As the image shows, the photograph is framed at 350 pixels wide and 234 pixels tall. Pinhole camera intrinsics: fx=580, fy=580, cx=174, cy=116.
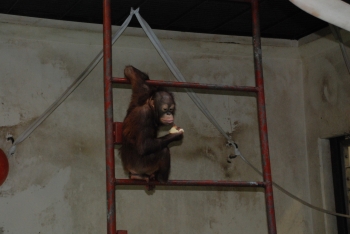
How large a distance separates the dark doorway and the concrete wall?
0.13 metres

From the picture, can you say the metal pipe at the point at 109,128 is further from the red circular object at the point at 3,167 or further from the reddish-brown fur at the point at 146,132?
the red circular object at the point at 3,167

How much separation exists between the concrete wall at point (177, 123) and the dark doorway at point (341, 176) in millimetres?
128

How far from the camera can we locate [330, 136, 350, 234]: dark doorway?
5480 mm

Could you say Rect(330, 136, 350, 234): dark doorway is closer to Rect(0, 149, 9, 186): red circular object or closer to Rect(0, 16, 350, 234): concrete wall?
Rect(0, 16, 350, 234): concrete wall

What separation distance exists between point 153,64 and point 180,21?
48 centimetres

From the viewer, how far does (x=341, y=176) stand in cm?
556

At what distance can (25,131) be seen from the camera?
4746mm

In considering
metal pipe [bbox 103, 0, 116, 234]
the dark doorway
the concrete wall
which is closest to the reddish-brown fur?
metal pipe [bbox 103, 0, 116, 234]

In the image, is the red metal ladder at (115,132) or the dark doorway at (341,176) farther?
the dark doorway at (341,176)

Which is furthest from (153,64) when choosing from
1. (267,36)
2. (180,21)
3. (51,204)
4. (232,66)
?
(51,204)

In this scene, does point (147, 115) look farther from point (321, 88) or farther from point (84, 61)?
point (321, 88)

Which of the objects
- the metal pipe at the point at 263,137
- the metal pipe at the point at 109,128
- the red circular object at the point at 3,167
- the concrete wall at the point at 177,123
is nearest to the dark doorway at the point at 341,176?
the concrete wall at the point at 177,123

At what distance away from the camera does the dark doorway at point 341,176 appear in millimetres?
5480

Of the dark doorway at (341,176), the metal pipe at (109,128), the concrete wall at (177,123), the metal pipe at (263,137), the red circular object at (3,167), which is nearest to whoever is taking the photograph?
the metal pipe at (109,128)
